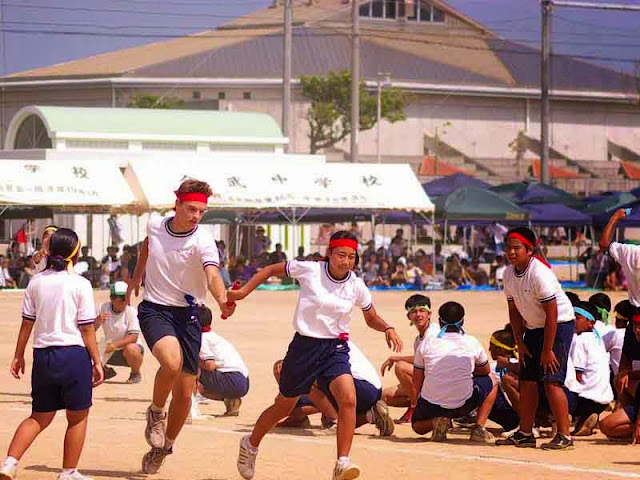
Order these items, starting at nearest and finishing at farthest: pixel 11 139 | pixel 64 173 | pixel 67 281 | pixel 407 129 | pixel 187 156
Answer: pixel 67 281 < pixel 64 173 < pixel 187 156 < pixel 11 139 < pixel 407 129

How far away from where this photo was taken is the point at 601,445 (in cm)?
1141

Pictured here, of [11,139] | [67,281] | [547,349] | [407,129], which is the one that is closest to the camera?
[67,281]

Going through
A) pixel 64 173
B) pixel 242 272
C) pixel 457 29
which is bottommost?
pixel 242 272

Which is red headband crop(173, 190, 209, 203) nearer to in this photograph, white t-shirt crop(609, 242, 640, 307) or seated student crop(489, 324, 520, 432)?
seated student crop(489, 324, 520, 432)

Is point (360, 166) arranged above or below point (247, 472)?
above

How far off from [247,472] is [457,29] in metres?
111

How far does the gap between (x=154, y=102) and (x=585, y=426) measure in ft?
241

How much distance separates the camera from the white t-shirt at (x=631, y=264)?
11977mm

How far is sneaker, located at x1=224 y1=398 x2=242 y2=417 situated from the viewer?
1291cm

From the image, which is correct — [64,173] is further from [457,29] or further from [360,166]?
[457,29]

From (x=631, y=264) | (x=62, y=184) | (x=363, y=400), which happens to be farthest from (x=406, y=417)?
(x=62, y=184)

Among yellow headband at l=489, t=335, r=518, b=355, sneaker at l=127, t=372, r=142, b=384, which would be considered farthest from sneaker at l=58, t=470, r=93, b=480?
sneaker at l=127, t=372, r=142, b=384

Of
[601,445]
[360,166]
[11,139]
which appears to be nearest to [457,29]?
[11,139]

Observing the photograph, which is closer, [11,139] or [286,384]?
[286,384]
